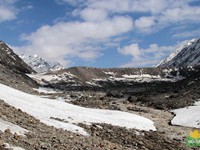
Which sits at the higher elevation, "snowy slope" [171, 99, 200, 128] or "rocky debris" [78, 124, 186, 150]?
"snowy slope" [171, 99, 200, 128]

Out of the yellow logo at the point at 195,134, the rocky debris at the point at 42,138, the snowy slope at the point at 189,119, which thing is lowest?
the rocky debris at the point at 42,138

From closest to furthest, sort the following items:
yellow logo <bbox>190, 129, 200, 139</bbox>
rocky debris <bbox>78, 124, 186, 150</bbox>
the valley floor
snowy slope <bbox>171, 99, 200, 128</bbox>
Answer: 1. the valley floor
2. rocky debris <bbox>78, 124, 186, 150</bbox>
3. yellow logo <bbox>190, 129, 200, 139</bbox>
4. snowy slope <bbox>171, 99, 200, 128</bbox>

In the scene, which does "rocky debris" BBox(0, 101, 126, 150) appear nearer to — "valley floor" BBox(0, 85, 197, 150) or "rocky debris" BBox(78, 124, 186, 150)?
"valley floor" BBox(0, 85, 197, 150)

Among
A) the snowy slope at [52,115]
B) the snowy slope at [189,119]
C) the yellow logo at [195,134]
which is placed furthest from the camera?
the snowy slope at [189,119]

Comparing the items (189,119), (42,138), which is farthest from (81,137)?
(189,119)

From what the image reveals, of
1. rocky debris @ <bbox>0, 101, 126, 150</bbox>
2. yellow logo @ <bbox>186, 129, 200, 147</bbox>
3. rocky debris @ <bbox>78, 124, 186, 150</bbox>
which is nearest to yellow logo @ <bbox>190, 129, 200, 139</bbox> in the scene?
yellow logo @ <bbox>186, 129, 200, 147</bbox>

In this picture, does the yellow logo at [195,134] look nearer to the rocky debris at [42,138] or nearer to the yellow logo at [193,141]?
the yellow logo at [193,141]

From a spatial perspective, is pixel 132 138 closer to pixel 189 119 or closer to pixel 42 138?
pixel 42 138

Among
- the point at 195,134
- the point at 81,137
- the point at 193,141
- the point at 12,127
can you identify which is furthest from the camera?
the point at 195,134

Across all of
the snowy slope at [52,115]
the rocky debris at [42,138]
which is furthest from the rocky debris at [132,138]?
the rocky debris at [42,138]

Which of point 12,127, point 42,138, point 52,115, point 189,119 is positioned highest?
point 189,119

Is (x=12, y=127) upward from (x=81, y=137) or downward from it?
upward

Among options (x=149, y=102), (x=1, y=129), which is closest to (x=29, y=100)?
(x=1, y=129)

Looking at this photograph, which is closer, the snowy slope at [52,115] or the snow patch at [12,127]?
the snow patch at [12,127]
